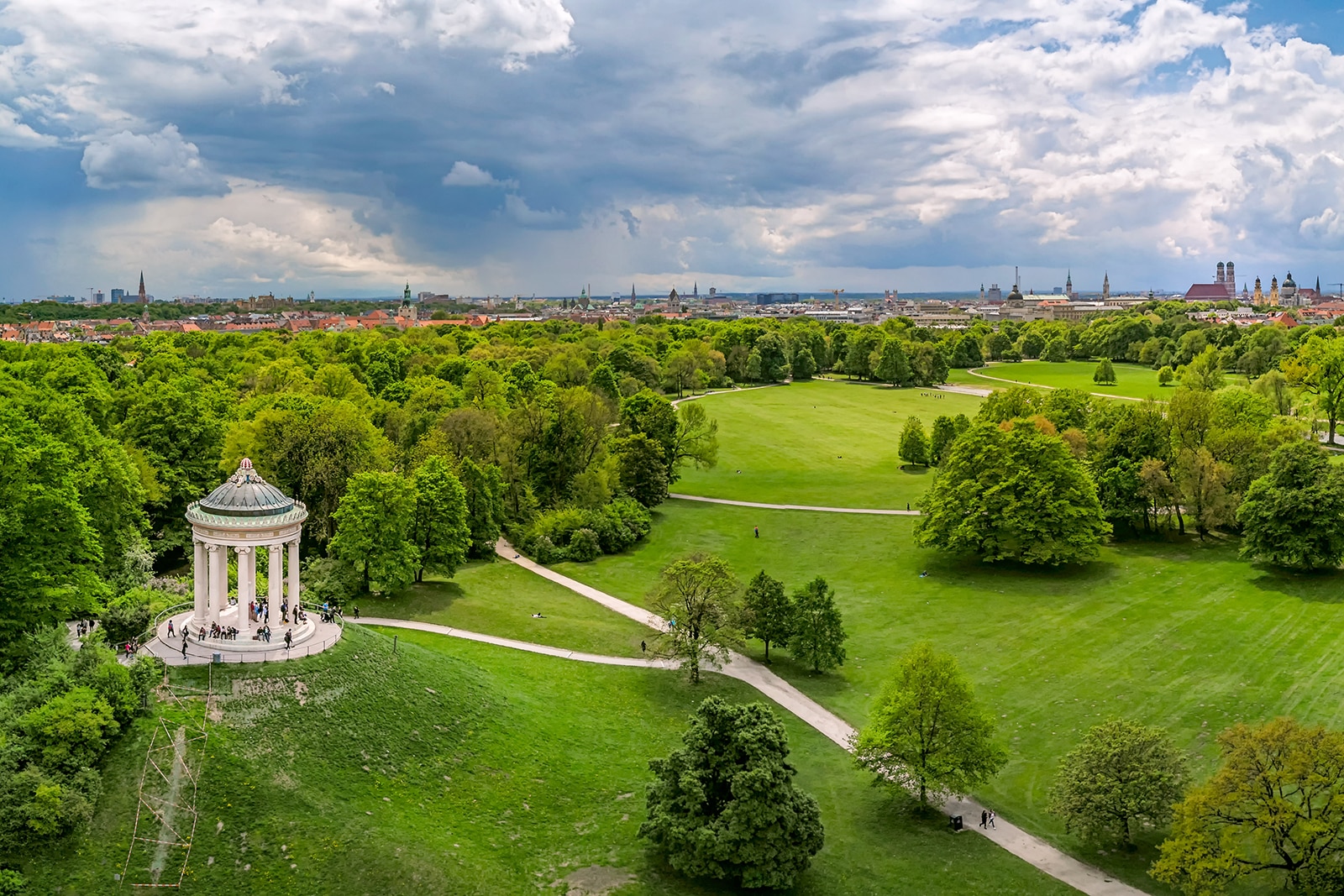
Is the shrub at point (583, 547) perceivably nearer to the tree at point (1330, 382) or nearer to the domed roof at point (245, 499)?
the domed roof at point (245, 499)

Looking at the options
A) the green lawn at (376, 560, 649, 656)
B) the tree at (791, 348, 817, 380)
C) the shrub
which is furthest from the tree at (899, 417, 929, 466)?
the tree at (791, 348, 817, 380)

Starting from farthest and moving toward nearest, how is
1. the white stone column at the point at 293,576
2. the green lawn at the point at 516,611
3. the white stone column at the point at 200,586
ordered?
the green lawn at the point at 516,611 → the white stone column at the point at 293,576 → the white stone column at the point at 200,586

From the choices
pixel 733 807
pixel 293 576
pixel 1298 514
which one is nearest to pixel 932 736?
pixel 733 807

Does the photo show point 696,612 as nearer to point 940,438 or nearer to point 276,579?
point 276,579

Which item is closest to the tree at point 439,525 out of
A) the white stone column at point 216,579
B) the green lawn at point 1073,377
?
the white stone column at point 216,579

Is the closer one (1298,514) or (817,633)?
(817,633)

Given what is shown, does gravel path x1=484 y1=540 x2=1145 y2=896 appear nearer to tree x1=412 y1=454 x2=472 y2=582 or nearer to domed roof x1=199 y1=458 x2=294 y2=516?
tree x1=412 y1=454 x2=472 y2=582
